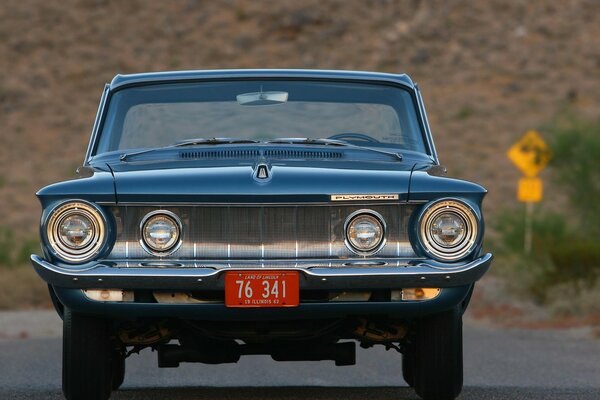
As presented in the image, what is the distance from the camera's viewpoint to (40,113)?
51406 millimetres

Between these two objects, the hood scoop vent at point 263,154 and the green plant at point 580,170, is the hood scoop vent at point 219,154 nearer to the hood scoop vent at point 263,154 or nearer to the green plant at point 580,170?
the hood scoop vent at point 263,154

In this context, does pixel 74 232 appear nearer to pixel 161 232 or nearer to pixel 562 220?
pixel 161 232

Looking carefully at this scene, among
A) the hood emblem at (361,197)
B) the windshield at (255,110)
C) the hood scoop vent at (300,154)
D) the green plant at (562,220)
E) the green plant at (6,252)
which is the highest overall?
the windshield at (255,110)

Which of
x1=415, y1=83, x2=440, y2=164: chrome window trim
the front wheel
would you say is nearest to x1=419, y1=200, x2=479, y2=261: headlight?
the front wheel

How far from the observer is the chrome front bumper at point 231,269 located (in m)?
6.66

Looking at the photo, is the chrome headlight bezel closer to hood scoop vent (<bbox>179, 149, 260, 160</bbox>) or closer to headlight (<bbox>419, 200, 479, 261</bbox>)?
headlight (<bbox>419, 200, 479, 261</bbox>)

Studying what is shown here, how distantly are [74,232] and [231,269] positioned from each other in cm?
75

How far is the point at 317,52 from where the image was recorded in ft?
178

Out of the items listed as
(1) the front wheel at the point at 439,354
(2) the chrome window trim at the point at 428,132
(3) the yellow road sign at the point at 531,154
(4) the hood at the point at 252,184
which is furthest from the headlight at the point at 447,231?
(3) the yellow road sign at the point at 531,154

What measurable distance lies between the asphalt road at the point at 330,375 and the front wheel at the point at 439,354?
78cm

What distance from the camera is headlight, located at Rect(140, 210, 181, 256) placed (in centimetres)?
682

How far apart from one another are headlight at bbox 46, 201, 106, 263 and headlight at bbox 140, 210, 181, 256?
202 mm

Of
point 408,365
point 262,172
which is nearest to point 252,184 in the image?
point 262,172

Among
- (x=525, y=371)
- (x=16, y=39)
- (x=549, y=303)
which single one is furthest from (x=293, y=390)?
(x=16, y=39)
